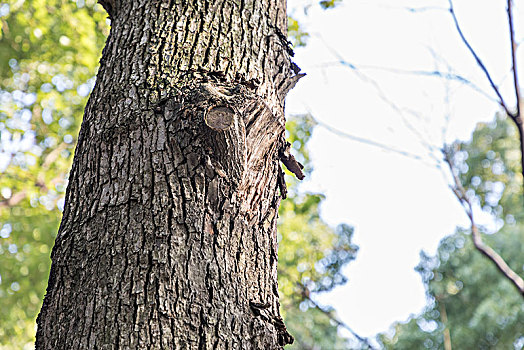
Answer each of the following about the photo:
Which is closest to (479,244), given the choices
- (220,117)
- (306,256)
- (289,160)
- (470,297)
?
(289,160)

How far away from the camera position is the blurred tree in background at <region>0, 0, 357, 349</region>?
6.37 m

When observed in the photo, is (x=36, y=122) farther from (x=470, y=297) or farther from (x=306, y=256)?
(x=470, y=297)

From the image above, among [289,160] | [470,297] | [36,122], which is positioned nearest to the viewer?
[289,160]

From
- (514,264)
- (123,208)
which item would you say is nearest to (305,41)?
(123,208)

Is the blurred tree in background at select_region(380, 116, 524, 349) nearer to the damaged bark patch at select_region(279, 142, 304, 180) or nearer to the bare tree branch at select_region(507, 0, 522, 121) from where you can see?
the bare tree branch at select_region(507, 0, 522, 121)

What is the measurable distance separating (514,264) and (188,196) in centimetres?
1435

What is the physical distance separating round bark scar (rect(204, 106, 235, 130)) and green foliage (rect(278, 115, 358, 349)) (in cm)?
345

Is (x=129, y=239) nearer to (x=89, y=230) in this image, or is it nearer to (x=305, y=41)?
(x=89, y=230)

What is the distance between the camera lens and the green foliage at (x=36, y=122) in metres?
6.45

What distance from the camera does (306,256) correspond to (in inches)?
316

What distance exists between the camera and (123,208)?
1.36m

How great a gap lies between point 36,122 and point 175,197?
25.2 feet

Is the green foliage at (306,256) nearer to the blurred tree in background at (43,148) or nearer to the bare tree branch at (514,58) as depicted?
the blurred tree in background at (43,148)

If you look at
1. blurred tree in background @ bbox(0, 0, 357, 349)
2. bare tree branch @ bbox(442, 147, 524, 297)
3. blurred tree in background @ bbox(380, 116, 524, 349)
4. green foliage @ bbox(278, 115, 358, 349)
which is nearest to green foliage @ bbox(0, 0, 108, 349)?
blurred tree in background @ bbox(0, 0, 357, 349)
